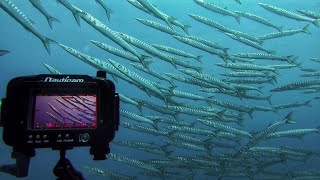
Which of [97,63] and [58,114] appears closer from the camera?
[58,114]

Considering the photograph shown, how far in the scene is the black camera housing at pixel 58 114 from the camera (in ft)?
6.67

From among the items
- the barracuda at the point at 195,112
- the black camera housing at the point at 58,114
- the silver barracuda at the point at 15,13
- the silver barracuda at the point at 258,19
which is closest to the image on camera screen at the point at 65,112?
the black camera housing at the point at 58,114

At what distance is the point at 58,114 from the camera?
6.77 feet

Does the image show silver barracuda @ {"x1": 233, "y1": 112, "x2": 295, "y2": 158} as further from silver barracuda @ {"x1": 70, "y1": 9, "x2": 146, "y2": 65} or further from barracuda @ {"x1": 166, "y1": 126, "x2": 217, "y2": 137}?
silver barracuda @ {"x1": 70, "y1": 9, "x2": 146, "y2": 65}

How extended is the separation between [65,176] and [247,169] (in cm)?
770

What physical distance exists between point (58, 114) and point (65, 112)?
0.04m

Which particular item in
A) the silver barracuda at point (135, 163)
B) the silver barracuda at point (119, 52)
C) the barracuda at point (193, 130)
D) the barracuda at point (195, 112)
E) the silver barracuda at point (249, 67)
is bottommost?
the silver barracuda at point (135, 163)

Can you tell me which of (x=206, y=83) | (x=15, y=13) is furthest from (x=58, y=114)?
(x=206, y=83)

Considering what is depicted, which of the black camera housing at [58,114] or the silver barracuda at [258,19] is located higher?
the silver barracuda at [258,19]

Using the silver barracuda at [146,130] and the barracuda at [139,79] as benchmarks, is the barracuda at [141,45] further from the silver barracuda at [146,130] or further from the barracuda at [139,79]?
the silver barracuda at [146,130]

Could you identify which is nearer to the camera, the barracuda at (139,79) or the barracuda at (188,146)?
the barracuda at (139,79)

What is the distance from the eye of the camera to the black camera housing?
203cm

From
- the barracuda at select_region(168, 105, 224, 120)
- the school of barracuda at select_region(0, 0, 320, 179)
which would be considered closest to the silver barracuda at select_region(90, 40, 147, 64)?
the school of barracuda at select_region(0, 0, 320, 179)

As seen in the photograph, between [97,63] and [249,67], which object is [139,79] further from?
[249,67]
